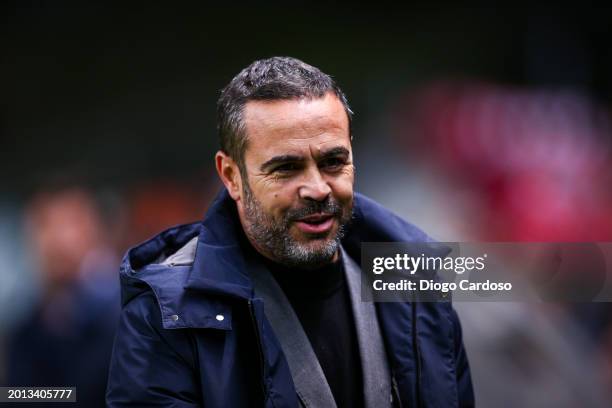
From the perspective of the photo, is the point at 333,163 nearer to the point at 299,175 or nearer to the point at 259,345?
the point at 299,175

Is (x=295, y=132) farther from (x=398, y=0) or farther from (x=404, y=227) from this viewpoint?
(x=398, y=0)

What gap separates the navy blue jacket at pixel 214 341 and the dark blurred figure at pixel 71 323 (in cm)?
129

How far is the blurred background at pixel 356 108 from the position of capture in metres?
5.39

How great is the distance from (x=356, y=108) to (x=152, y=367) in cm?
409

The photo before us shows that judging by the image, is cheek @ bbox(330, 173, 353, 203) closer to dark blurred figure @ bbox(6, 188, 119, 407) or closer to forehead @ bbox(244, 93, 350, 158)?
forehead @ bbox(244, 93, 350, 158)

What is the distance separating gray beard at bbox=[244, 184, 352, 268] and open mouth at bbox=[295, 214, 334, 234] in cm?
1

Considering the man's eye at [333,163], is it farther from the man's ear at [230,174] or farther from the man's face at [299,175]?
the man's ear at [230,174]

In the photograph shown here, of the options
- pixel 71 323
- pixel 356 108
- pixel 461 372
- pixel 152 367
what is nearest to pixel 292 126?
pixel 152 367

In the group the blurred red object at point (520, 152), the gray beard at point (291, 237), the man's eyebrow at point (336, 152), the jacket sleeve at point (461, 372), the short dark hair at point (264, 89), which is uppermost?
the blurred red object at point (520, 152)

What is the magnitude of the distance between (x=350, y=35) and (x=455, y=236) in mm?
1719

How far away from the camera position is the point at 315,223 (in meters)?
1.86

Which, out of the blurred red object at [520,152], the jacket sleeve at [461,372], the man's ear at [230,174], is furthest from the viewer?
the blurred red object at [520,152]

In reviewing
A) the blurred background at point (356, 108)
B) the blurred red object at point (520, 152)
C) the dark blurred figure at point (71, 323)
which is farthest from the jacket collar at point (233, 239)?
the blurred red object at point (520, 152)

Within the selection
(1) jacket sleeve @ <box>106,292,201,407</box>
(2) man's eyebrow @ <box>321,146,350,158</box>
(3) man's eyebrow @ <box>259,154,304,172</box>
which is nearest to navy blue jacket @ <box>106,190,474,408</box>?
(1) jacket sleeve @ <box>106,292,201,407</box>
